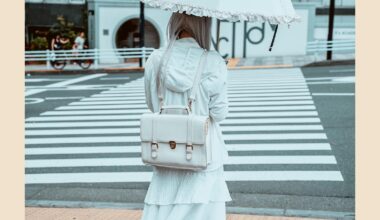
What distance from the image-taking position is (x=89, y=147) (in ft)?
27.6

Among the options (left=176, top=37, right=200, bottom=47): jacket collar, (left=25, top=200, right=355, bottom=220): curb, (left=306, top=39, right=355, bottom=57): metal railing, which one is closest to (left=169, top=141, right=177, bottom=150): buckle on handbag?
(left=176, top=37, right=200, bottom=47): jacket collar

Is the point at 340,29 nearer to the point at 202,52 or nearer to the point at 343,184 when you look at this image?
the point at 343,184

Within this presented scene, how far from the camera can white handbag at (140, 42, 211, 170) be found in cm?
271

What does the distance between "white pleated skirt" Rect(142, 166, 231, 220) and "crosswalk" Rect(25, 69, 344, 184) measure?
353cm

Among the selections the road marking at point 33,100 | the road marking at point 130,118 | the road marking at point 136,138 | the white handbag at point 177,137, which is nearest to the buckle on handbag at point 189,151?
the white handbag at point 177,137

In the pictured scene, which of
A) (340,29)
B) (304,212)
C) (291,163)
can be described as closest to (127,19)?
(340,29)

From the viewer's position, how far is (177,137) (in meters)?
2.74

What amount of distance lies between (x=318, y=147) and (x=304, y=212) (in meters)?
3.17

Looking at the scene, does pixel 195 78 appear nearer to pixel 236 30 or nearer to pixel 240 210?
pixel 240 210

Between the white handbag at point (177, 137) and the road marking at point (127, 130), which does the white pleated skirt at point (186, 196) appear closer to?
the white handbag at point (177, 137)

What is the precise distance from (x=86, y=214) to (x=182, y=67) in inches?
103

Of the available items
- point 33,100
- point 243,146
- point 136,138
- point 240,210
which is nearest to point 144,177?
point 240,210

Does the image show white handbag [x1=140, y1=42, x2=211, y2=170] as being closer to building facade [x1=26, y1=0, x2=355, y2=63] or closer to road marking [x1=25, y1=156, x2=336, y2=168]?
road marking [x1=25, y1=156, x2=336, y2=168]

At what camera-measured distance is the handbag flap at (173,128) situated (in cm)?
270
